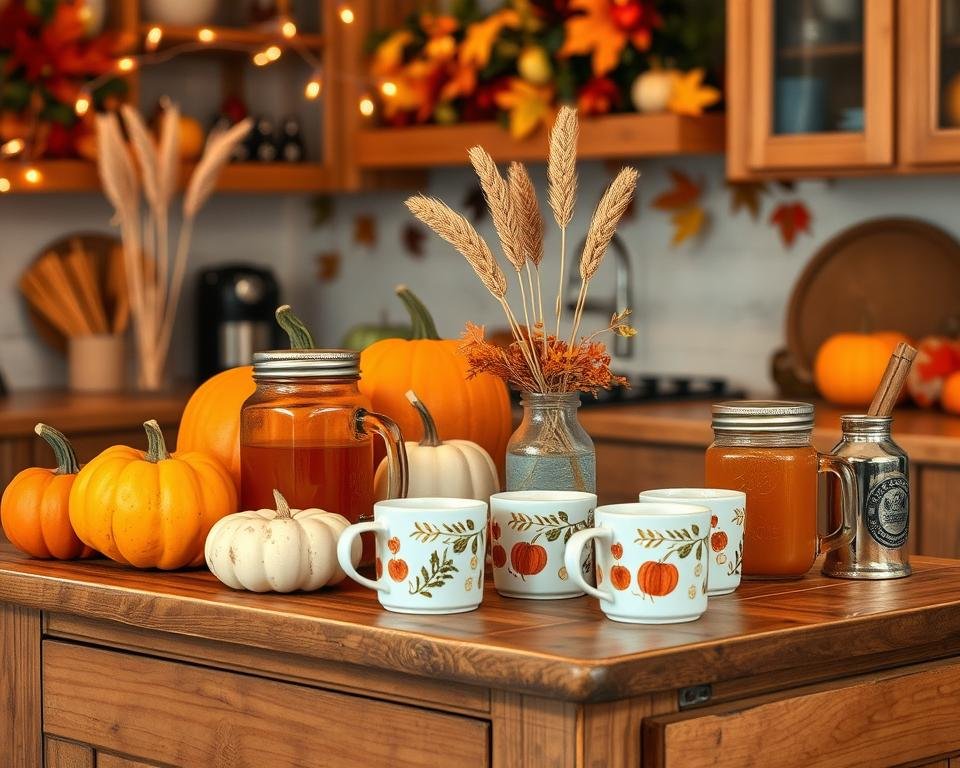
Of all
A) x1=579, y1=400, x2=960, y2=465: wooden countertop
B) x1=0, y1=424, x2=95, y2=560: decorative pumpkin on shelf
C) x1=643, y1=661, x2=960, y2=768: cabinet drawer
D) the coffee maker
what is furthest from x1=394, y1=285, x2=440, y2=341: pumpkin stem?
the coffee maker

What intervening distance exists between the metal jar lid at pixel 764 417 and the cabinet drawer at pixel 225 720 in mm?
408

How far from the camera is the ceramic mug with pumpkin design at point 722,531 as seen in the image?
144cm

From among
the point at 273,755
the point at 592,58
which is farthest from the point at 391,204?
the point at 273,755

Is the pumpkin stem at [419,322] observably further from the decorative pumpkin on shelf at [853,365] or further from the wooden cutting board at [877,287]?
the wooden cutting board at [877,287]

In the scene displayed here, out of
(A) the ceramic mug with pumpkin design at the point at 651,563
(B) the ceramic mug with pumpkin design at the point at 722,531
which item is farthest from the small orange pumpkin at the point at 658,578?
(B) the ceramic mug with pumpkin design at the point at 722,531

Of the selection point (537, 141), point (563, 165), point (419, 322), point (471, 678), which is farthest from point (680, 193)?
point (471, 678)

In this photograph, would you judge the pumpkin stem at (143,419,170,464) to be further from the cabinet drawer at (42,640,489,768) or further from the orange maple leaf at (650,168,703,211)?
the orange maple leaf at (650,168,703,211)

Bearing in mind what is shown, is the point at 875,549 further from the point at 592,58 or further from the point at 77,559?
the point at 592,58

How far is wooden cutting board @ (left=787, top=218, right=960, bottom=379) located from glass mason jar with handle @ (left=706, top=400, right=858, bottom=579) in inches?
87.2

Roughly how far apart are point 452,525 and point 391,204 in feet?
11.5

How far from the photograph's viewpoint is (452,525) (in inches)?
54.1

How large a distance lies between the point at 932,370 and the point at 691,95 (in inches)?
31.7

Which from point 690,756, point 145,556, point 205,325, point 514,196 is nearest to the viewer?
point 690,756

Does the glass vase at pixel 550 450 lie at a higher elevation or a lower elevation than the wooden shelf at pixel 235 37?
lower
